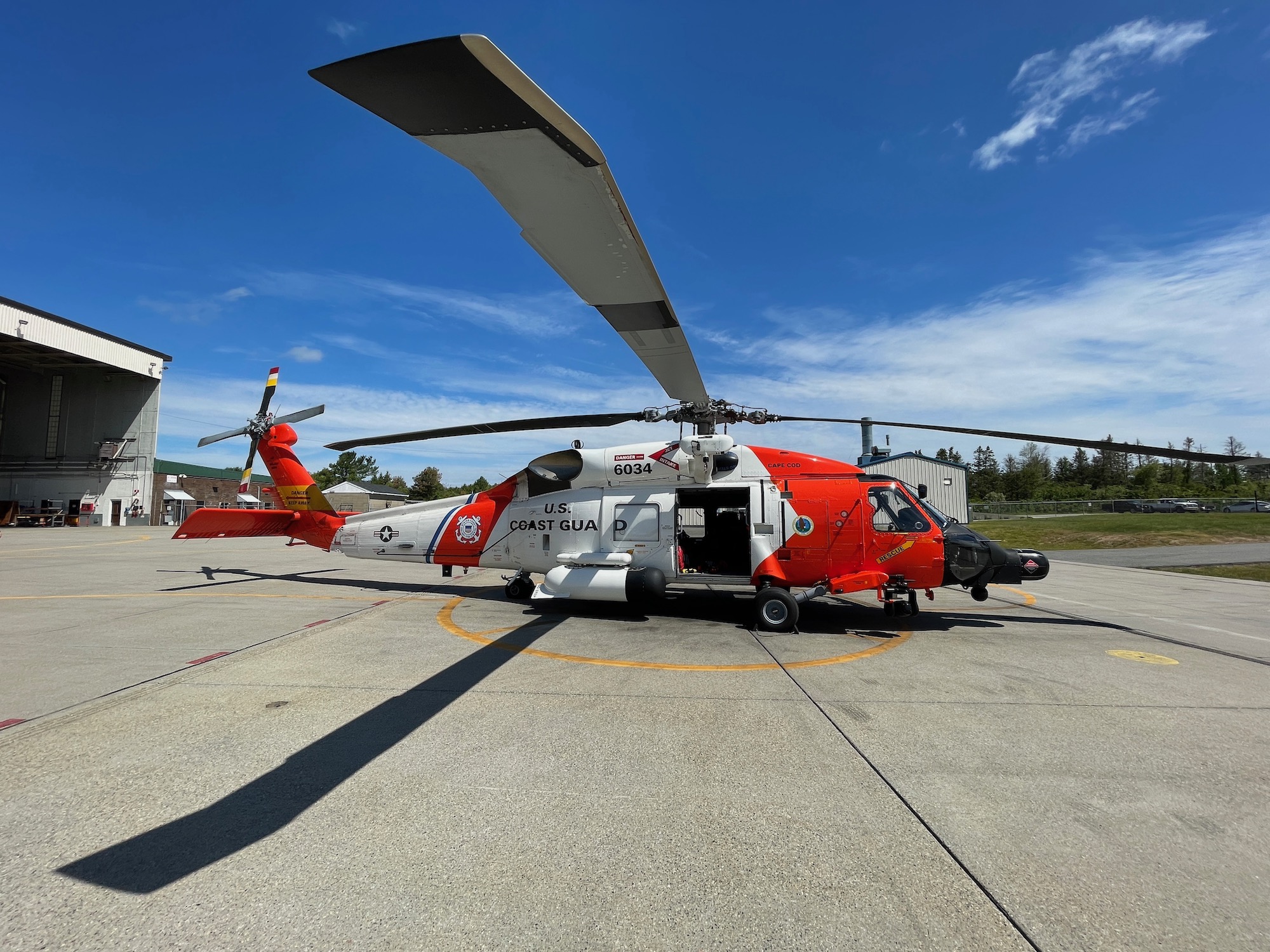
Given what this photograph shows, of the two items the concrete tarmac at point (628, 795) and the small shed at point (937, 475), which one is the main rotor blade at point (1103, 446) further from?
the small shed at point (937, 475)

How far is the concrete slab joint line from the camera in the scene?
2297mm

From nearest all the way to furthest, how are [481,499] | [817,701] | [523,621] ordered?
[817,701], [523,621], [481,499]

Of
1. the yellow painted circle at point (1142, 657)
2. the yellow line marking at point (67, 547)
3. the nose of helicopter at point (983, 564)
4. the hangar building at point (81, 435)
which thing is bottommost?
the yellow painted circle at point (1142, 657)

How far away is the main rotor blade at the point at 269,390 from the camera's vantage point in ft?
42.9

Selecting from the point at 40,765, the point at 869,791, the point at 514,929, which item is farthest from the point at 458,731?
the point at 869,791

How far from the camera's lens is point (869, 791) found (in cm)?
339

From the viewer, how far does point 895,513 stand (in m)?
8.53

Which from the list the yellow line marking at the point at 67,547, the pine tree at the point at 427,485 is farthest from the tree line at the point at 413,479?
the yellow line marking at the point at 67,547

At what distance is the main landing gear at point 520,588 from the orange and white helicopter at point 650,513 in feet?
0.12

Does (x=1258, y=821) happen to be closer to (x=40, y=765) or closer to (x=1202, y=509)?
(x=40, y=765)

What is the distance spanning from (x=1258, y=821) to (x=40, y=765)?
24.5ft

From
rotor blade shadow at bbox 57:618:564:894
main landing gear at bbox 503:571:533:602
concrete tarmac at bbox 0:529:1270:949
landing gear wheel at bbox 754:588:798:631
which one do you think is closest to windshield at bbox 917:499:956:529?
concrete tarmac at bbox 0:529:1270:949

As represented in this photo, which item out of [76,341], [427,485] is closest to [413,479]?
[427,485]

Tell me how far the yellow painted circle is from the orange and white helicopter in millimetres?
1281
